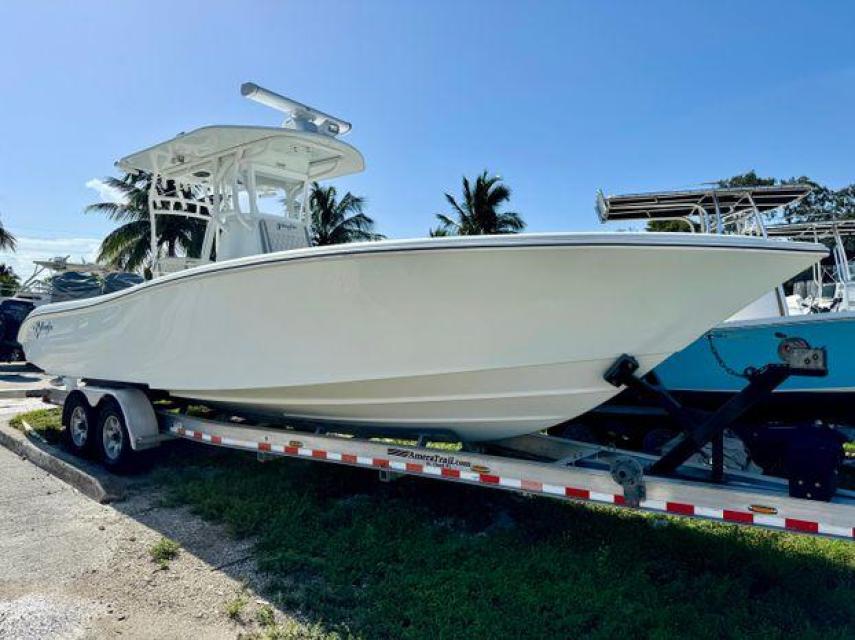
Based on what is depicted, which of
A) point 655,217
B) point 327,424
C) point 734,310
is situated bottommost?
point 327,424

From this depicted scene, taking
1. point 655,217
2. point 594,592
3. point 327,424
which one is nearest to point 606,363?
point 594,592

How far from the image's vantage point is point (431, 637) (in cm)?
266

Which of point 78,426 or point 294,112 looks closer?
point 294,112

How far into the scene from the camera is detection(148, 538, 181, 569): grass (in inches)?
137

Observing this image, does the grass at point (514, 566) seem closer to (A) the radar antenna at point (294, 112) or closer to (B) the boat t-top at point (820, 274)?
(A) the radar antenna at point (294, 112)

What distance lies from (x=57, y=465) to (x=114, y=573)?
2294 millimetres

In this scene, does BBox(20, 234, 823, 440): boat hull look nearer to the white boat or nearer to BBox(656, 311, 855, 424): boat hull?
the white boat

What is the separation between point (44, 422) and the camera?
7000mm

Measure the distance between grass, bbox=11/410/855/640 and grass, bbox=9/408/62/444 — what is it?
2.81m

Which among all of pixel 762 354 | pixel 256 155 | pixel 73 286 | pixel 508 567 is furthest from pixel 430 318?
pixel 73 286

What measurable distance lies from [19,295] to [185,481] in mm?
16339

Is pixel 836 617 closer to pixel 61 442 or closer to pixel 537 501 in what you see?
pixel 537 501

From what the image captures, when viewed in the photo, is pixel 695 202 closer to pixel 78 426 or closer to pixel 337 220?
pixel 78 426

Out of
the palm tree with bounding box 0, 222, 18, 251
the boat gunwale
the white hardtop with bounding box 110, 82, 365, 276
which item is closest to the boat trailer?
the boat gunwale
